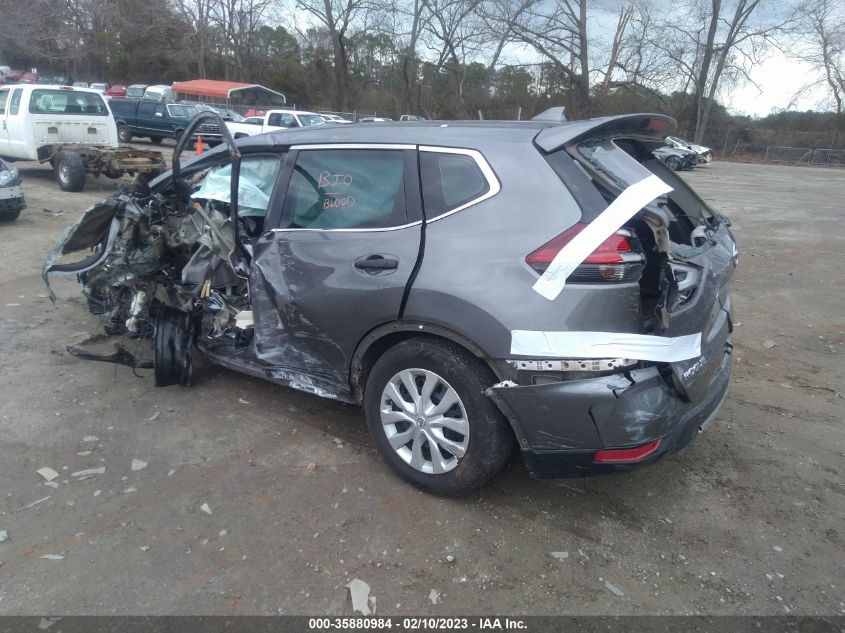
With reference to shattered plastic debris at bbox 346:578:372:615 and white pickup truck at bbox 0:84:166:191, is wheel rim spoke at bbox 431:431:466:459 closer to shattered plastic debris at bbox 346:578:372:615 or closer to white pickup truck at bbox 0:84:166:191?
shattered plastic debris at bbox 346:578:372:615

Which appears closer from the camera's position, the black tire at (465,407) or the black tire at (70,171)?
the black tire at (465,407)

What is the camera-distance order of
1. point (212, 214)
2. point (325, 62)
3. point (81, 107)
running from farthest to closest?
point (325, 62) → point (81, 107) → point (212, 214)

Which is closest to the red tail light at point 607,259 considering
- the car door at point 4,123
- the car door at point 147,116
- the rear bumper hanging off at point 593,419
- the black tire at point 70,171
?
the rear bumper hanging off at point 593,419

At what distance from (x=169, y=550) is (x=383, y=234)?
178 centimetres

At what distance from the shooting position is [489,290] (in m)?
2.65

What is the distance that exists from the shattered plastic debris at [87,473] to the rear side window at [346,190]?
170cm

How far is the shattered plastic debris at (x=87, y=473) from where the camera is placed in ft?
10.6

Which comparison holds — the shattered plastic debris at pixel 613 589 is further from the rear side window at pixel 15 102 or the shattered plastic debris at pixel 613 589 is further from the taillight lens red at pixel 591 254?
the rear side window at pixel 15 102

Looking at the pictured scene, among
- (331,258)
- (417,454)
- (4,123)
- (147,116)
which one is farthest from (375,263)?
(147,116)

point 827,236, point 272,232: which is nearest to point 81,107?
point 272,232

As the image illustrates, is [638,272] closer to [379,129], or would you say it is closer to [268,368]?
[379,129]

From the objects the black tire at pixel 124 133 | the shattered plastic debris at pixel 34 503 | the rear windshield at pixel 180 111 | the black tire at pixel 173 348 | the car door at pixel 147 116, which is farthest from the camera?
the black tire at pixel 124 133

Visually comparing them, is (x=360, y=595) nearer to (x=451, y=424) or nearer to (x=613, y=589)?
(x=451, y=424)

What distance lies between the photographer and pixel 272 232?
11.7 feet
